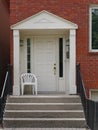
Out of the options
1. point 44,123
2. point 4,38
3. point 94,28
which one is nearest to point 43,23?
point 94,28

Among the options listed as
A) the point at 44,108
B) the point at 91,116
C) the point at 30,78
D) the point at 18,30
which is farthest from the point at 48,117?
the point at 18,30

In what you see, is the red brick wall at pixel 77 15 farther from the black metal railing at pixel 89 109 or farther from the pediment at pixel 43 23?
the black metal railing at pixel 89 109

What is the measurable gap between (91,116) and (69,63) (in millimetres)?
3230

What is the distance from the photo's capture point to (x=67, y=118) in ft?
37.3

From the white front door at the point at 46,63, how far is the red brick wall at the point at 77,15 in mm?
1201

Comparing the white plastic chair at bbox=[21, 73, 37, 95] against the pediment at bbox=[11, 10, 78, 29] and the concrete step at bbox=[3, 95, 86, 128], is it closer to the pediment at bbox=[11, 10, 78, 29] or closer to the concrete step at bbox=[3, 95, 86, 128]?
the concrete step at bbox=[3, 95, 86, 128]

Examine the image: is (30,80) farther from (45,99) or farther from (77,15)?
(77,15)

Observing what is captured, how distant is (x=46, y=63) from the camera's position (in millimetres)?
14055

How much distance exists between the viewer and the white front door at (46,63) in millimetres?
13992

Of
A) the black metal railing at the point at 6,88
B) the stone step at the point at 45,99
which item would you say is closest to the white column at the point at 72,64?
the stone step at the point at 45,99

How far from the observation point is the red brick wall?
43.3 ft

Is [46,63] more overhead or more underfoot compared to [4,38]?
more underfoot

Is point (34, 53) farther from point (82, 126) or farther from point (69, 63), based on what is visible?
point (82, 126)

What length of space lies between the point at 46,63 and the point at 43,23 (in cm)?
173
